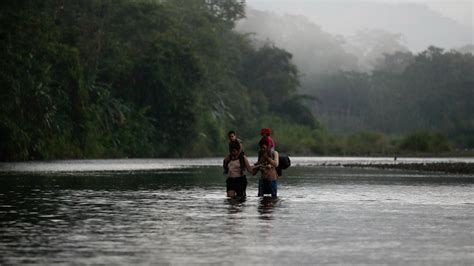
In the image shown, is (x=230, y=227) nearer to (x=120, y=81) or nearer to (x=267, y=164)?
(x=267, y=164)

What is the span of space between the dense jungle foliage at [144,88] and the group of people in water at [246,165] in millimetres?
35920

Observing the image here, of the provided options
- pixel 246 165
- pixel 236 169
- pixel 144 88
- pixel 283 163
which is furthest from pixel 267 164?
pixel 144 88

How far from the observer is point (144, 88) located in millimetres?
92125

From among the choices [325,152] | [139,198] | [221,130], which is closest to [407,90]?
[325,152]

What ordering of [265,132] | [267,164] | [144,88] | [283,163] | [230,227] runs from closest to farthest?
[230,227] < [265,132] < [267,164] < [283,163] < [144,88]

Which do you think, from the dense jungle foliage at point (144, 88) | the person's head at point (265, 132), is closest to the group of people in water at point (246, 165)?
the person's head at point (265, 132)

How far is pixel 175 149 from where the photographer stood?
91.9 meters

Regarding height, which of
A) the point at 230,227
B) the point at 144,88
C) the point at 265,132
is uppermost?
the point at 144,88

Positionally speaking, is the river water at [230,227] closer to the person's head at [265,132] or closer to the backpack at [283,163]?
the backpack at [283,163]

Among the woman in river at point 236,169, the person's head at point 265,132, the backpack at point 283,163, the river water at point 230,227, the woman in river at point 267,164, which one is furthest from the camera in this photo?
the backpack at point 283,163

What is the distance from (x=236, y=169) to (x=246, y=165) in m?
0.43

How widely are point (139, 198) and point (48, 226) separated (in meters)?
8.37

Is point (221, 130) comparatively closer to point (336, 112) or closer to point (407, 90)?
point (407, 90)

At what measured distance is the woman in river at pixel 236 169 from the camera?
26125 mm
